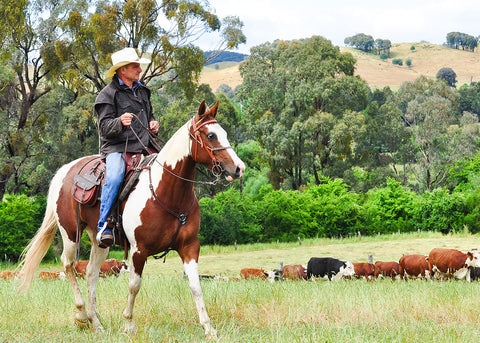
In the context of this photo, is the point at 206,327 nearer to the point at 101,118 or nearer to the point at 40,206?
the point at 101,118

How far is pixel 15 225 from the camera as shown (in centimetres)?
2477

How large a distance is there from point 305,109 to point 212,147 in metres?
37.9

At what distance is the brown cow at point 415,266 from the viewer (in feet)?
43.3

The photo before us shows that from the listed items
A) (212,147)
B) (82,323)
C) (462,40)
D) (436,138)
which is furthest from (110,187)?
(462,40)

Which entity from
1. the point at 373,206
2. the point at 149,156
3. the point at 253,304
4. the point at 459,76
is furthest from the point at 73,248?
the point at 459,76

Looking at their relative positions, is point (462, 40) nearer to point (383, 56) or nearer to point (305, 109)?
point (383, 56)

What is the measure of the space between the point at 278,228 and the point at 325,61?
1667 cm

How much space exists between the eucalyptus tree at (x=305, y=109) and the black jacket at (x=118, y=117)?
3381 cm

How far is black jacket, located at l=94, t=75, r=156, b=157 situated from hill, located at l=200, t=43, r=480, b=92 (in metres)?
123

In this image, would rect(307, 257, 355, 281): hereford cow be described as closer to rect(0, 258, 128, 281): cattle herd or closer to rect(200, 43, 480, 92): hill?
rect(0, 258, 128, 281): cattle herd

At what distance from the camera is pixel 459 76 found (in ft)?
441

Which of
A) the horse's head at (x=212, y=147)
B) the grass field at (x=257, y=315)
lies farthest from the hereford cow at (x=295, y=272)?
the horse's head at (x=212, y=147)

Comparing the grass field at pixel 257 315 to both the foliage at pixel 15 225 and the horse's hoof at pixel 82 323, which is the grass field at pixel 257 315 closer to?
the horse's hoof at pixel 82 323

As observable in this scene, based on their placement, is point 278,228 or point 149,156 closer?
point 149,156
